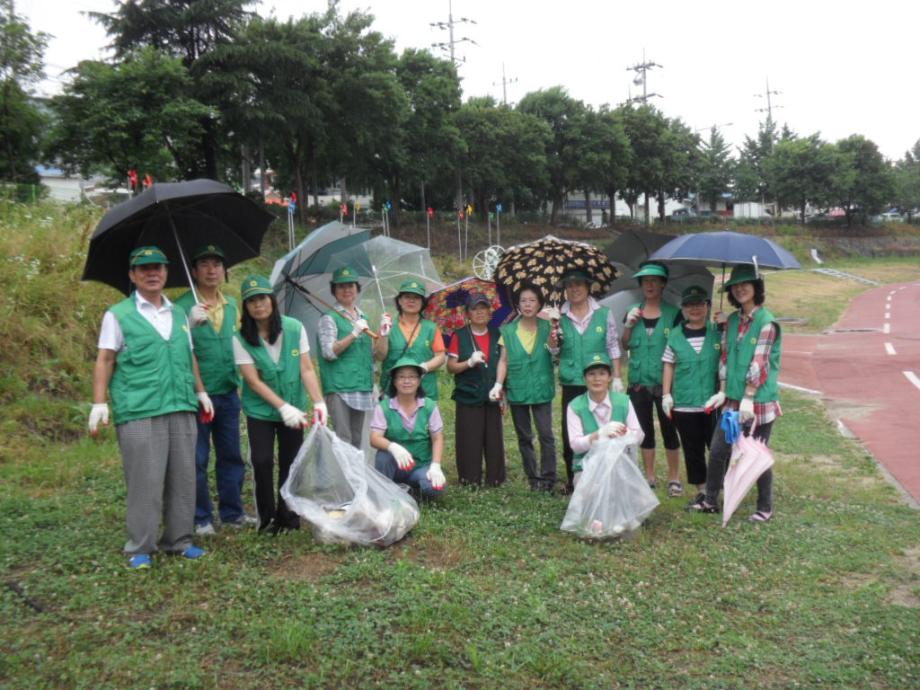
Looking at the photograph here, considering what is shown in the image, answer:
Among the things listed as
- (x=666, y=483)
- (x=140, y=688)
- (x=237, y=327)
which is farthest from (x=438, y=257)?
(x=140, y=688)

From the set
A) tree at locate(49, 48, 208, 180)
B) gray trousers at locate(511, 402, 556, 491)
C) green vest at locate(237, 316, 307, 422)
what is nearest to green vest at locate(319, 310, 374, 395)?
green vest at locate(237, 316, 307, 422)

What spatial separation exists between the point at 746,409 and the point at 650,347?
3.19 feet

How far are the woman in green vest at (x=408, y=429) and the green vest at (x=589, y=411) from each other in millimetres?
1015

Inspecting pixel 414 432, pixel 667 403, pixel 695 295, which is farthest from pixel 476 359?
pixel 695 295

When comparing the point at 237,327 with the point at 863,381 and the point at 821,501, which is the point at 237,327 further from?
the point at 863,381

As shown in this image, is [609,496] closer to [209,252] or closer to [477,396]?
[477,396]

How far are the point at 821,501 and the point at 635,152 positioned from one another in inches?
1687

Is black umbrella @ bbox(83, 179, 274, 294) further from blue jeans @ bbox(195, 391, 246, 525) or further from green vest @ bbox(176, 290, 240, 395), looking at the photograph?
blue jeans @ bbox(195, 391, 246, 525)

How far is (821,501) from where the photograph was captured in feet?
22.8

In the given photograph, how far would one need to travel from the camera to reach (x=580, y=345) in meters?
6.16

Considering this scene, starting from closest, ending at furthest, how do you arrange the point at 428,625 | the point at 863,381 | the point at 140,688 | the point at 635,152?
1. the point at 140,688
2. the point at 428,625
3. the point at 863,381
4. the point at 635,152

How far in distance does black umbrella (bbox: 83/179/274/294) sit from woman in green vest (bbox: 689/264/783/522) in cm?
351

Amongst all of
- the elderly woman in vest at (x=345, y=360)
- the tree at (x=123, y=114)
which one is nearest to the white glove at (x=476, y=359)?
the elderly woman in vest at (x=345, y=360)

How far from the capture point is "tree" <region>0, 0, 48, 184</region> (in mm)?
20297
